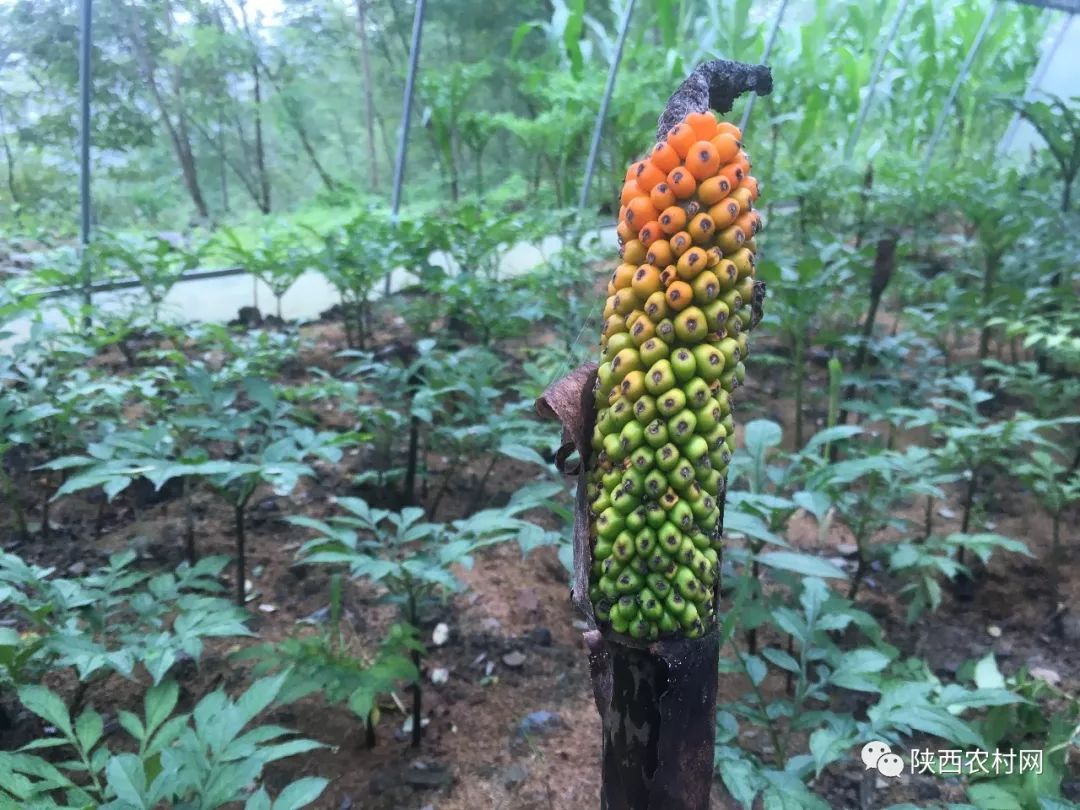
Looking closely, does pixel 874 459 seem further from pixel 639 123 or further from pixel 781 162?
pixel 781 162

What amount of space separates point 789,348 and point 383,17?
5409mm

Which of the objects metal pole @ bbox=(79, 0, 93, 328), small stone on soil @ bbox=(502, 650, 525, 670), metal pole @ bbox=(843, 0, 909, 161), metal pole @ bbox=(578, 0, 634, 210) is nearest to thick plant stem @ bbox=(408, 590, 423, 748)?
small stone on soil @ bbox=(502, 650, 525, 670)

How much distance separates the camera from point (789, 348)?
5664 mm

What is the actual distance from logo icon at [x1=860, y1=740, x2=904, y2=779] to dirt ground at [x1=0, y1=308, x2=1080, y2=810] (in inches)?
11.6

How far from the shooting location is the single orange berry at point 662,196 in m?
1.05

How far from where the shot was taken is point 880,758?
72.8 inches

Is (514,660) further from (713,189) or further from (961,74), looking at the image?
(961,74)

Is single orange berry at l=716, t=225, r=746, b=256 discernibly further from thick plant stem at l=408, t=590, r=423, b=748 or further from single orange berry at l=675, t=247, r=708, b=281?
thick plant stem at l=408, t=590, r=423, b=748

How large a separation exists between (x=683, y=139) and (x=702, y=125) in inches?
1.4

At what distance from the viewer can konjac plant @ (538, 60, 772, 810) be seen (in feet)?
3.42

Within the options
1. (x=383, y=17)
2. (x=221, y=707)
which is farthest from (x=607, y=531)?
(x=383, y=17)

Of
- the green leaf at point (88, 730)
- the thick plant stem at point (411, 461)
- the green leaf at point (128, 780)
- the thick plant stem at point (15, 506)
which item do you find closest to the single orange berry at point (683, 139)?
the green leaf at point (128, 780)

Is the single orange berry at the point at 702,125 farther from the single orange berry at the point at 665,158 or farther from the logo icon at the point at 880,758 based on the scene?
the logo icon at the point at 880,758

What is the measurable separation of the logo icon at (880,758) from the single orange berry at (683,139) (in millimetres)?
1375
